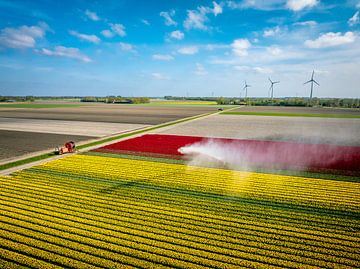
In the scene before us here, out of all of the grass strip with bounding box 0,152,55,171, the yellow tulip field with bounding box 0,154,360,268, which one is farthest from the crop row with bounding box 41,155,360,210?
the grass strip with bounding box 0,152,55,171

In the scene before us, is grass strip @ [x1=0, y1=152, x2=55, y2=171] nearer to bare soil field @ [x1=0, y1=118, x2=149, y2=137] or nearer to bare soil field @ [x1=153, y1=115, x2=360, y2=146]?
bare soil field @ [x1=0, y1=118, x2=149, y2=137]

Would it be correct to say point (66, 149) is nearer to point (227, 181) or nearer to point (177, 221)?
point (227, 181)

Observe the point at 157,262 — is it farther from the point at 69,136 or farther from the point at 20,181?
the point at 69,136

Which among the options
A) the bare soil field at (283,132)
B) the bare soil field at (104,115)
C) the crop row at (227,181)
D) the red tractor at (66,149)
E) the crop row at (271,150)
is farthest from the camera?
the bare soil field at (104,115)

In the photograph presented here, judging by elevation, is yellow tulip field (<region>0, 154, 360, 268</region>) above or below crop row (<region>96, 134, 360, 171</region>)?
below

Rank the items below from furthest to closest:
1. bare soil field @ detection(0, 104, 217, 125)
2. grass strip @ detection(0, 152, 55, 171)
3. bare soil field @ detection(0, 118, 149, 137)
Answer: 1. bare soil field @ detection(0, 104, 217, 125)
2. bare soil field @ detection(0, 118, 149, 137)
3. grass strip @ detection(0, 152, 55, 171)

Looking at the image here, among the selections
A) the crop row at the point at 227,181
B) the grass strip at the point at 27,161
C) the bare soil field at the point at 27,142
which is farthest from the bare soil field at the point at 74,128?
the crop row at the point at 227,181

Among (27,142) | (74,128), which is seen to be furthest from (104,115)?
(27,142)

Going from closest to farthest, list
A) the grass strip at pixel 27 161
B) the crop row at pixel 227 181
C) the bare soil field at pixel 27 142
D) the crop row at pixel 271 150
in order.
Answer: the crop row at pixel 227 181 < the grass strip at pixel 27 161 < the crop row at pixel 271 150 < the bare soil field at pixel 27 142

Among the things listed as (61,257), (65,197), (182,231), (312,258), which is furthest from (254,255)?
(65,197)

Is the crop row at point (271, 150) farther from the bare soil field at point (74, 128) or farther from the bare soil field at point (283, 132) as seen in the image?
the bare soil field at point (74, 128)
